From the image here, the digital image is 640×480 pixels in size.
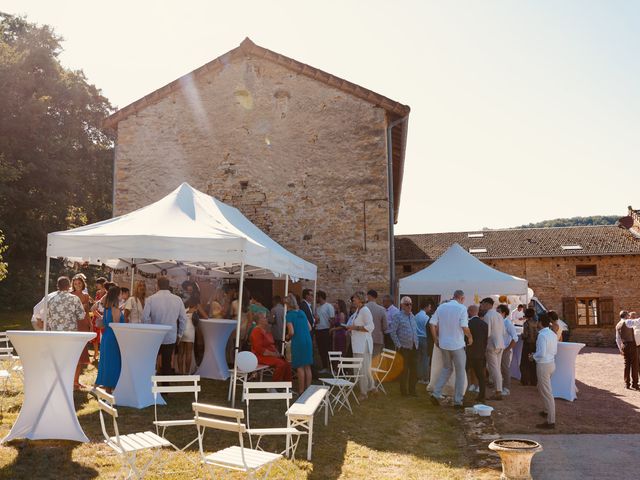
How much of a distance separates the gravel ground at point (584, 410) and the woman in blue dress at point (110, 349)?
514cm

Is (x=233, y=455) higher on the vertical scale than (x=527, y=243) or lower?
lower

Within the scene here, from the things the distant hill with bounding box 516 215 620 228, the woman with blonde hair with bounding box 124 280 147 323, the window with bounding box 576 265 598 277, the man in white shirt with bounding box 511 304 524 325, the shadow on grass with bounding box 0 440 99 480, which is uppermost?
the distant hill with bounding box 516 215 620 228

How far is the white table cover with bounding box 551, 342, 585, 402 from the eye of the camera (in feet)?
29.5

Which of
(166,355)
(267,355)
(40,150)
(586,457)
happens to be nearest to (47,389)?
(166,355)

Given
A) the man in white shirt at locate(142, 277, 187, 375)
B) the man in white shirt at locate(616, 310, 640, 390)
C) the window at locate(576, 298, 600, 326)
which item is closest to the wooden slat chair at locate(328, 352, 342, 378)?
the man in white shirt at locate(142, 277, 187, 375)

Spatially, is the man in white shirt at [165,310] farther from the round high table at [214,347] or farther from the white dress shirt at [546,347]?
the white dress shirt at [546,347]

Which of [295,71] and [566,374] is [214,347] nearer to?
[566,374]

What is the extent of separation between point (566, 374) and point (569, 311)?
18.0 m

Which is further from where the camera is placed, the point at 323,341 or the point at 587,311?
the point at 587,311

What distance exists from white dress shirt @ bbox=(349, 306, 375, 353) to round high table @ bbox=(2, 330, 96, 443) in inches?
177

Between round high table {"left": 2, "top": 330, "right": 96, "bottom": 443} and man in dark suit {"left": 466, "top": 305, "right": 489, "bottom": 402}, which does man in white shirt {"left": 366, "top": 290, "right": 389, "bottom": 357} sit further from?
round high table {"left": 2, "top": 330, "right": 96, "bottom": 443}

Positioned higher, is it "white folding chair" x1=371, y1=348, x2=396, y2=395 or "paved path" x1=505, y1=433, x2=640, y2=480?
"white folding chair" x1=371, y1=348, x2=396, y2=395

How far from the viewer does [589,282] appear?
25703 millimetres

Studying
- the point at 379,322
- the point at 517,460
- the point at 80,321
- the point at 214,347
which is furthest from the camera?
the point at 379,322
